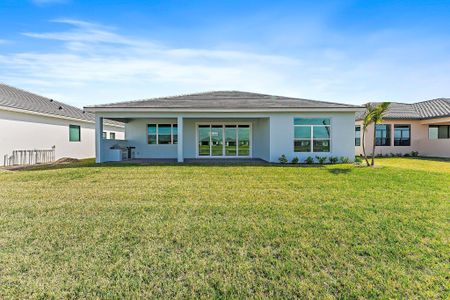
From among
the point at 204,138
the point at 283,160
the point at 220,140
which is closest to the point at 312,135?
the point at 283,160

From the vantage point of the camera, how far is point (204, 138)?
19.1 m

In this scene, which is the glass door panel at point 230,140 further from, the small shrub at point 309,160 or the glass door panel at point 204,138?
the small shrub at point 309,160

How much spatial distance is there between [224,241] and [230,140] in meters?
14.7

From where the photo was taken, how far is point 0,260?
405 centimetres

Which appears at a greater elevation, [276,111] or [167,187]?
[276,111]

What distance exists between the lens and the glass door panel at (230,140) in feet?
62.7

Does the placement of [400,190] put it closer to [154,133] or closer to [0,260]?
[0,260]

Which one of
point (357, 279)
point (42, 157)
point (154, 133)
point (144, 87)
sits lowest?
point (357, 279)

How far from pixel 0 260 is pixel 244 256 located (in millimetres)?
3936

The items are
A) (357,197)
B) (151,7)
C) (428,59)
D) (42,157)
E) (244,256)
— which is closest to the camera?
(244,256)

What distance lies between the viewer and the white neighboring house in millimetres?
15422

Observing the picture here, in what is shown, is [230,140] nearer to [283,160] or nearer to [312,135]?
[283,160]

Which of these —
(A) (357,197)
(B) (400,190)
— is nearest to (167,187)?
(A) (357,197)

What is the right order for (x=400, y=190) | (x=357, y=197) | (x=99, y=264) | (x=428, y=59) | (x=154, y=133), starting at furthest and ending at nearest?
1. (x=154, y=133)
2. (x=428, y=59)
3. (x=400, y=190)
4. (x=357, y=197)
5. (x=99, y=264)
